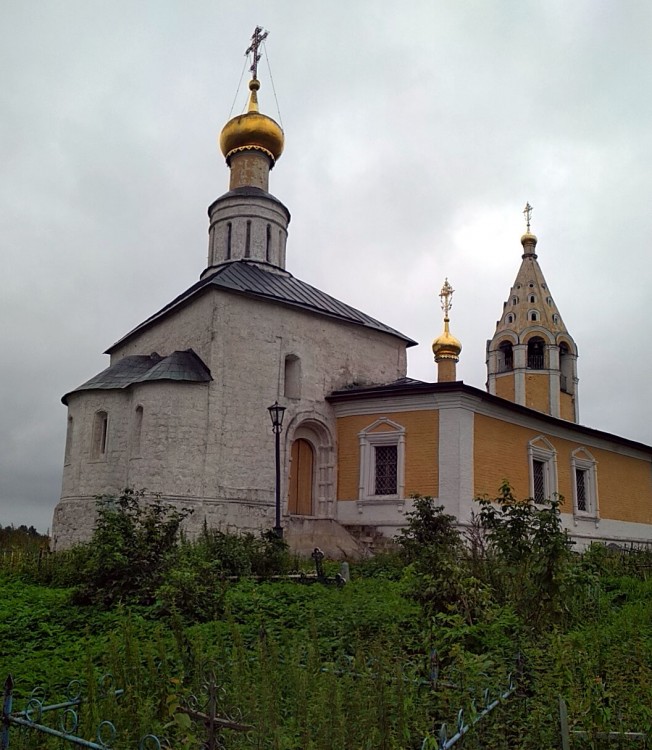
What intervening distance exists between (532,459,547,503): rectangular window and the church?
41mm

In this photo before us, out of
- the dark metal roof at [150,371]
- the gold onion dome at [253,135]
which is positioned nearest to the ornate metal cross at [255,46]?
the gold onion dome at [253,135]

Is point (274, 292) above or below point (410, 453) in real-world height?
above

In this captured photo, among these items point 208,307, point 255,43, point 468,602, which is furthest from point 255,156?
point 468,602

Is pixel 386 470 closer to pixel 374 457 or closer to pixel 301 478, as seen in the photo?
pixel 374 457

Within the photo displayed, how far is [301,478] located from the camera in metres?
17.2

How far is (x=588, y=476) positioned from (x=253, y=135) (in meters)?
13.6

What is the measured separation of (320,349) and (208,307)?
3030mm

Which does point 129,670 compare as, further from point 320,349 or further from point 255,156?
point 255,156

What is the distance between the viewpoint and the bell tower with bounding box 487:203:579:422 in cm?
2803

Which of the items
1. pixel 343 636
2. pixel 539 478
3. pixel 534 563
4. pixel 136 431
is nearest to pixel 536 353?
pixel 539 478

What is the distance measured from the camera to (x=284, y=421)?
54.9ft

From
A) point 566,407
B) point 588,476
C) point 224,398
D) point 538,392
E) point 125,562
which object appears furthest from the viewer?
point 566,407

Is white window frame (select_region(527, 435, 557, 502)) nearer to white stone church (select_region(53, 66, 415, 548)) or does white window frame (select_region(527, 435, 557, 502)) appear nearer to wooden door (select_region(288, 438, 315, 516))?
white stone church (select_region(53, 66, 415, 548))

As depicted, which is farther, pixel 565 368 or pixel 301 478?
pixel 565 368
